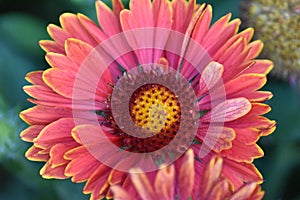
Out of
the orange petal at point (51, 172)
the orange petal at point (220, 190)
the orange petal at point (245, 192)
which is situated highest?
the orange petal at point (51, 172)

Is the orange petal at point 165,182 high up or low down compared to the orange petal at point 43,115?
Answer: down

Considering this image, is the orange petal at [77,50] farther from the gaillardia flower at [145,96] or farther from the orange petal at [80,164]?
the orange petal at [80,164]

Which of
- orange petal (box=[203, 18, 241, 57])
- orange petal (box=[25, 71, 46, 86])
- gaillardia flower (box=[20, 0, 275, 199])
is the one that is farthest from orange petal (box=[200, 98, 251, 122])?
orange petal (box=[25, 71, 46, 86])

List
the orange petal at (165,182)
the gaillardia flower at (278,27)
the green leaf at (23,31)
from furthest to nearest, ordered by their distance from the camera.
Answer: the green leaf at (23,31)
the gaillardia flower at (278,27)
the orange petal at (165,182)

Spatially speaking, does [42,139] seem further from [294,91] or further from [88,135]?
[294,91]

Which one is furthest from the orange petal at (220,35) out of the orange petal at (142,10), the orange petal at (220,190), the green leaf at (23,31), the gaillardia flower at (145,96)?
the green leaf at (23,31)

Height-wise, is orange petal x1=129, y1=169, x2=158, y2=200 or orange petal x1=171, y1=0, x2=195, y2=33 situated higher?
orange petal x1=171, y1=0, x2=195, y2=33

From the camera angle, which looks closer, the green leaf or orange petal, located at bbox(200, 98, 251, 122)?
orange petal, located at bbox(200, 98, 251, 122)

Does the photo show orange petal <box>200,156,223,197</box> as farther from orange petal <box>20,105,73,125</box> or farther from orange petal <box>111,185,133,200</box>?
orange petal <box>20,105,73,125</box>

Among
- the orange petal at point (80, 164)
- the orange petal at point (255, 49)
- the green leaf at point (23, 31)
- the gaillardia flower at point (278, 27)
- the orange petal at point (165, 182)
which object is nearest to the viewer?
the orange petal at point (165, 182)
